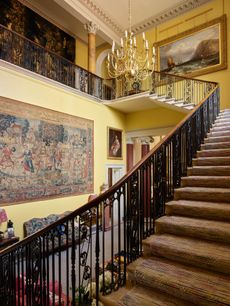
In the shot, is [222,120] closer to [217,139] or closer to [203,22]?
[217,139]

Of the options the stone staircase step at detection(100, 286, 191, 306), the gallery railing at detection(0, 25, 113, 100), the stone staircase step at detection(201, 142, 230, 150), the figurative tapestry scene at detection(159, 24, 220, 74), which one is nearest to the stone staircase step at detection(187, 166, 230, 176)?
the stone staircase step at detection(201, 142, 230, 150)

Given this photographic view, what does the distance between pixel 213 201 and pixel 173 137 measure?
105 centimetres

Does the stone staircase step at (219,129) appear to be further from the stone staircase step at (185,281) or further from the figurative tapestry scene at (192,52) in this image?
the figurative tapestry scene at (192,52)

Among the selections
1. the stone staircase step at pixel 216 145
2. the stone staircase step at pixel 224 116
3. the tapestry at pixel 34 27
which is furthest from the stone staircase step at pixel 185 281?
the tapestry at pixel 34 27

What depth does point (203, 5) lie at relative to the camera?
25.4ft

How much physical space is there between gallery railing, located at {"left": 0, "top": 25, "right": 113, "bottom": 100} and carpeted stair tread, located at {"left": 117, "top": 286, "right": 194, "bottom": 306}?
5419 mm

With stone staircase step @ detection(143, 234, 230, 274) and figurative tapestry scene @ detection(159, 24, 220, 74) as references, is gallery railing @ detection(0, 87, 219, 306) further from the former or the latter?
figurative tapestry scene @ detection(159, 24, 220, 74)

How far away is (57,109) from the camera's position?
19.5 ft

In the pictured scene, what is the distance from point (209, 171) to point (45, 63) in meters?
5.28

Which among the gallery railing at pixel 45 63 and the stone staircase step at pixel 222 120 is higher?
the gallery railing at pixel 45 63

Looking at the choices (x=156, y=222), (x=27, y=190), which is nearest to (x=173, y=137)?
(x=156, y=222)

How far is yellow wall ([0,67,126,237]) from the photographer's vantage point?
487 centimetres

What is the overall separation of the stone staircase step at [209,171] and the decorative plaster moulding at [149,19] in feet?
24.2

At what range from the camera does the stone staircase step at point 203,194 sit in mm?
2693
